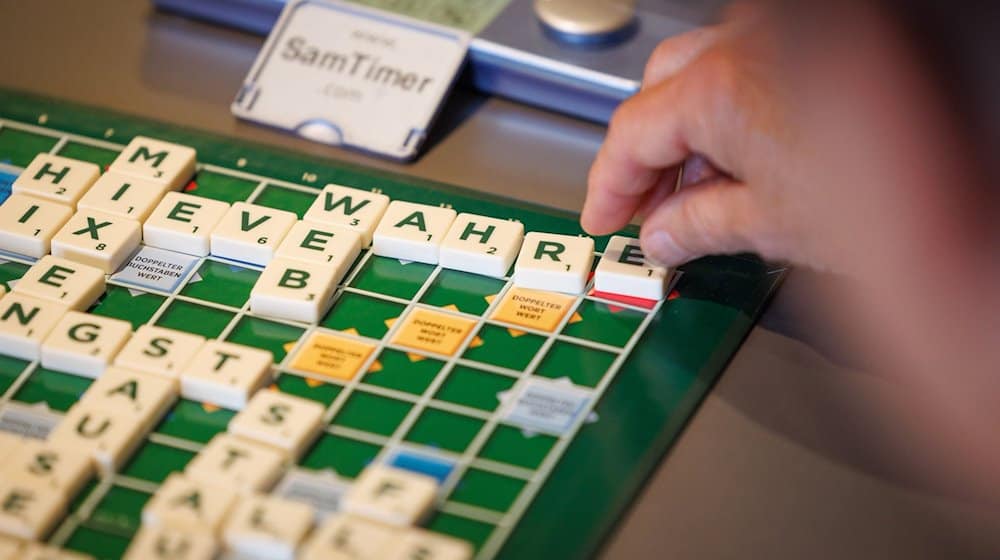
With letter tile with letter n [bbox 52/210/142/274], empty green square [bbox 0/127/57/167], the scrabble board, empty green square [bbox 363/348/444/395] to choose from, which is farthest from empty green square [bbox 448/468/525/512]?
empty green square [bbox 0/127/57/167]

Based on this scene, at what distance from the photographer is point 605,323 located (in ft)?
3.76

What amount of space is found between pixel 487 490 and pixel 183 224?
0.44 meters

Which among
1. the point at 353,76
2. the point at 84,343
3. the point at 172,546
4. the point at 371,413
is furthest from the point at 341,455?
the point at 353,76

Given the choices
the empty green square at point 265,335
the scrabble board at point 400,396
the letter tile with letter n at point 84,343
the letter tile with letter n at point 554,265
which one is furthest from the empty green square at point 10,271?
the letter tile with letter n at point 554,265

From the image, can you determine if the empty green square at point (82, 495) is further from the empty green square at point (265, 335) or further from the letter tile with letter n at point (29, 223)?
the letter tile with letter n at point (29, 223)

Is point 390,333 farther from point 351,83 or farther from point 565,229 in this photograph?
point 351,83

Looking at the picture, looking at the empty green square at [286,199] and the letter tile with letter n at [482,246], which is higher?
the empty green square at [286,199]

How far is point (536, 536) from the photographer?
0.94 meters

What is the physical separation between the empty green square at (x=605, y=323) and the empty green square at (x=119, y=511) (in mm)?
383

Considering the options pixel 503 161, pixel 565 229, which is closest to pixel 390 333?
pixel 565 229

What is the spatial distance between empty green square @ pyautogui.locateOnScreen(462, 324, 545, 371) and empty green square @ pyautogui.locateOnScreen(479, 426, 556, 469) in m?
0.08

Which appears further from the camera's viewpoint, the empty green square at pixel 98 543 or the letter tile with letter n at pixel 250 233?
the letter tile with letter n at pixel 250 233

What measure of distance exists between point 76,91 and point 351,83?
336 millimetres

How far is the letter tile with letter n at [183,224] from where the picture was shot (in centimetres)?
122
